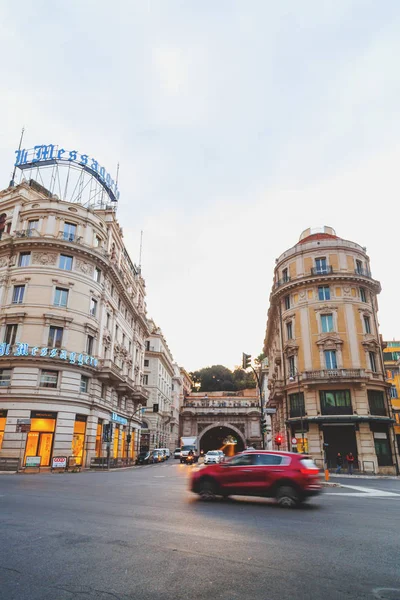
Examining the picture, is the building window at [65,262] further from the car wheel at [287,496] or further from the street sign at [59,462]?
the car wheel at [287,496]

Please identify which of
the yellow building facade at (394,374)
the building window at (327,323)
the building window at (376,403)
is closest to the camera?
the building window at (376,403)

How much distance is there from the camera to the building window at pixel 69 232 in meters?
35.8

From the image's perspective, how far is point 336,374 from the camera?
3609 cm

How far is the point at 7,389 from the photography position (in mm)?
30500

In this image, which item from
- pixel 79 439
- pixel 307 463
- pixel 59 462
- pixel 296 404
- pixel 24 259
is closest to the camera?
pixel 307 463

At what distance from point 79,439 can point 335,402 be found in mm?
22138

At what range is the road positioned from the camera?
180 inches

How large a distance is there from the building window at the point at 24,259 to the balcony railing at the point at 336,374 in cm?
2661

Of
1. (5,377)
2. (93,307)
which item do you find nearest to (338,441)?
(93,307)

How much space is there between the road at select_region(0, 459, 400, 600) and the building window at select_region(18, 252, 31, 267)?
27.4 metres

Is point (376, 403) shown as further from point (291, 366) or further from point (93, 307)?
point (93, 307)

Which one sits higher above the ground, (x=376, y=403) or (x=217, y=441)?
(x=376, y=403)

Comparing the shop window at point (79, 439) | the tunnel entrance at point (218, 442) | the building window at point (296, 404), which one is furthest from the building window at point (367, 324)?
the tunnel entrance at point (218, 442)

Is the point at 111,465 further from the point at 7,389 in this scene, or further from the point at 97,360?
the point at 7,389
